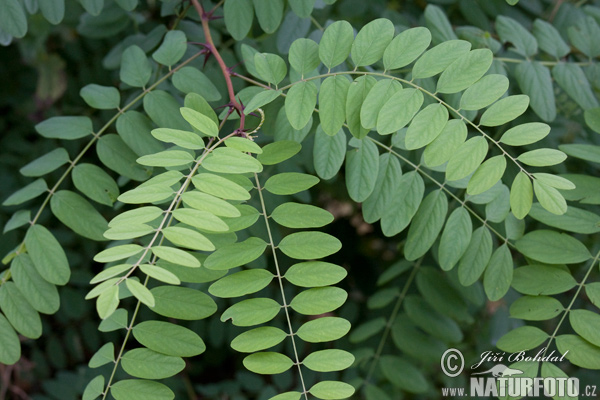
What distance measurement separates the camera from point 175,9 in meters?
1.47

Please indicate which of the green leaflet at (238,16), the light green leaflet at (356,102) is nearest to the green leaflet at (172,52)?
the green leaflet at (238,16)

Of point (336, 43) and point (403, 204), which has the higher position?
point (336, 43)

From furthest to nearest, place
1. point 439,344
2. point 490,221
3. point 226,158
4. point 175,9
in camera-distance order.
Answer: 1. point 439,344
2. point 175,9
3. point 490,221
4. point 226,158

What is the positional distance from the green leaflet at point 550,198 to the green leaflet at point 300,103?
17.0 inches

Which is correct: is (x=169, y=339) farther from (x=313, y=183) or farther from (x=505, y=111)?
(x=505, y=111)

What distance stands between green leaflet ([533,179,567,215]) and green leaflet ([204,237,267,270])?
1.67 feet

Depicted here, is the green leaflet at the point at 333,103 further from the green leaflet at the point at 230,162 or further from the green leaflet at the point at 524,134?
the green leaflet at the point at 524,134

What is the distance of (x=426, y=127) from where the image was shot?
0.99 meters

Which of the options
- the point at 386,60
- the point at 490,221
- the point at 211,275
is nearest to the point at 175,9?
the point at 386,60

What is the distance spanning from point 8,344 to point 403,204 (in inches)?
33.5

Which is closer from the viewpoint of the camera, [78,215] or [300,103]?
[300,103]

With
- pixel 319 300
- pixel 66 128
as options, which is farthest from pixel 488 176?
pixel 66 128

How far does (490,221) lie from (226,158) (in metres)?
0.64

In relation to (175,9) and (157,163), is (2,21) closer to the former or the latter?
(175,9)
